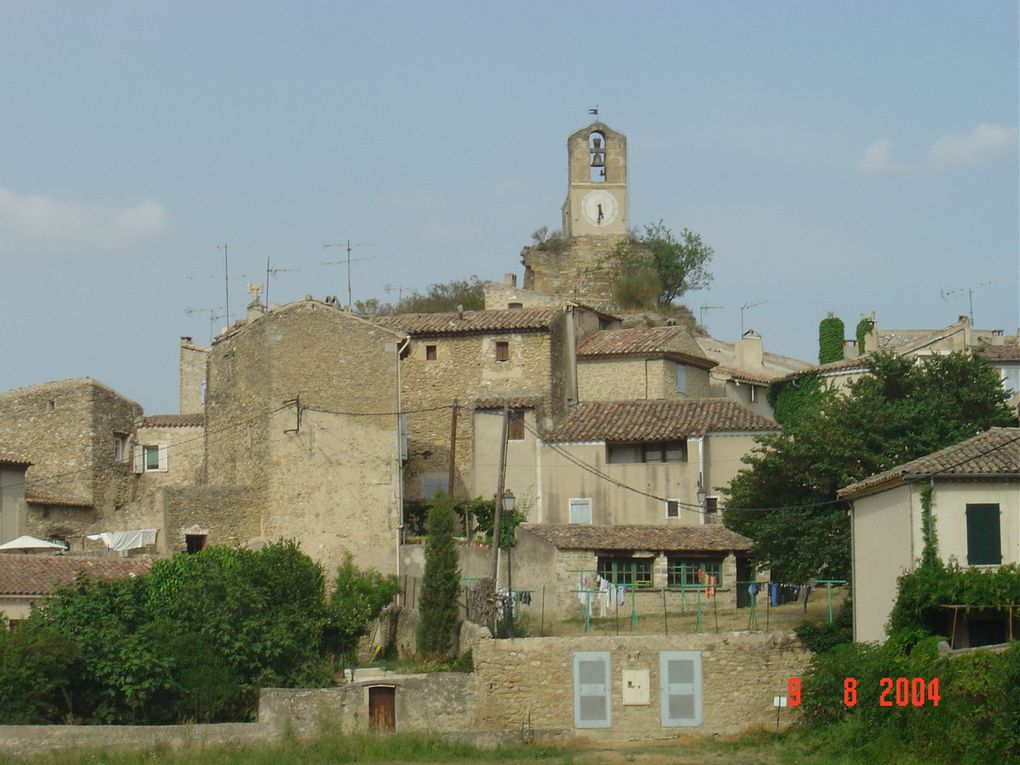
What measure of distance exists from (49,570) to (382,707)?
1066 centimetres

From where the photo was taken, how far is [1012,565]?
37.3 meters

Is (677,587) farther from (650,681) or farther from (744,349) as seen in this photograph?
(744,349)

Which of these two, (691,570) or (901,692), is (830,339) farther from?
(901,692)

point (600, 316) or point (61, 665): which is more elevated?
point (600, 316)

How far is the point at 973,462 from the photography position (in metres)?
38.4

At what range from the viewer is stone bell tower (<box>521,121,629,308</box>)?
74.6 m

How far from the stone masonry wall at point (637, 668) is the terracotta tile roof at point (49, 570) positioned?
10.4 metres

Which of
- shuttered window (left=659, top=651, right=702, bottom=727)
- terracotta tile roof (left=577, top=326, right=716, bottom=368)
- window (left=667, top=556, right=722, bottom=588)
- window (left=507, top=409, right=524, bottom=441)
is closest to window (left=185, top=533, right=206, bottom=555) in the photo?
window (left=507, top=409, right=524, bottom=441)

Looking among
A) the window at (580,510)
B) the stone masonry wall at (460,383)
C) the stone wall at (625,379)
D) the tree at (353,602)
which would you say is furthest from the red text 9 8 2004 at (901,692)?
the stone wall at (625,379)

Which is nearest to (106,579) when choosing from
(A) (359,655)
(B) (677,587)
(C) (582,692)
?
(A) (359,655)

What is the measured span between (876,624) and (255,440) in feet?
67.9

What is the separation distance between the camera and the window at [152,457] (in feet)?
208

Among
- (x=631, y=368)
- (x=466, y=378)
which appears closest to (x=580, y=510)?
(x=466, y=378)

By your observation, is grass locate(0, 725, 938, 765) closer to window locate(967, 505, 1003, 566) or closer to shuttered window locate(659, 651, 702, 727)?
shuttered window locate(659, 651, 702, 727)
